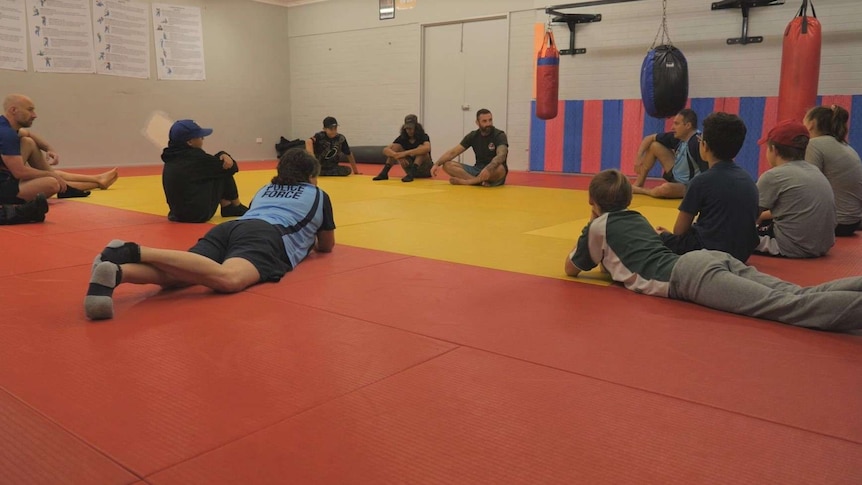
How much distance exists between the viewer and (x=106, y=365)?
8.38ft

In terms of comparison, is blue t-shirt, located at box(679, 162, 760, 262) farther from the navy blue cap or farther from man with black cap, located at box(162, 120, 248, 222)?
the navy blue cap

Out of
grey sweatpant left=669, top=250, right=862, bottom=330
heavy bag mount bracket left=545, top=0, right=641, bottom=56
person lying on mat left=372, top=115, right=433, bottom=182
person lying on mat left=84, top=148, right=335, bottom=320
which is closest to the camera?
grey sweatpant left=669, top=250, right=862, bottom=330

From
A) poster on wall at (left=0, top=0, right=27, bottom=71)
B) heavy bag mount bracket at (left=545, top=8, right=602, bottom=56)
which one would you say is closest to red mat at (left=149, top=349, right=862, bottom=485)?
heavy bag mount bracket at (left=545, top=8, right=602, bottom=56)

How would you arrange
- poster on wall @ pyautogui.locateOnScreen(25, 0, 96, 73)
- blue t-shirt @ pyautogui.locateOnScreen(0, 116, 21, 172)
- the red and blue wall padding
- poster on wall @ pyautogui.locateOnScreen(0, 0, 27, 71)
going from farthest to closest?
poster on wall @ pyautogui.locateOnScreen(25, 0, 96, 73), poster on wall @ pyautogui.locateOnScreen(0, 0, 27, 71), the red and blue wall padding, blue t-shirt @ pyautogui.locateOnScreen(0, 116, 21, 172)

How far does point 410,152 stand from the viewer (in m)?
10.7

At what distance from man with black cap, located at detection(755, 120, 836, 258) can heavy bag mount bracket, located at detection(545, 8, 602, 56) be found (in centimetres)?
689

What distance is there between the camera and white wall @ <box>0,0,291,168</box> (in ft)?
41.6

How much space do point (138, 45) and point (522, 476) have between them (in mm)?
14248

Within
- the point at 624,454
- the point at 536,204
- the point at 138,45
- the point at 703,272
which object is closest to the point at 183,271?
the point at 624,454

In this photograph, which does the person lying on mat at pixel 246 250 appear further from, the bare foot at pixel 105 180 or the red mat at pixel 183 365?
the bare foot at pixel 105 180

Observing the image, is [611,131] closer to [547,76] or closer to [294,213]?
[547,76]

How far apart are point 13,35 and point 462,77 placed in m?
8.47

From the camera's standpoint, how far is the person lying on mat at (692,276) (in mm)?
3092

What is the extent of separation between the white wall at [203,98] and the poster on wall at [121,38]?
0.80 ft
